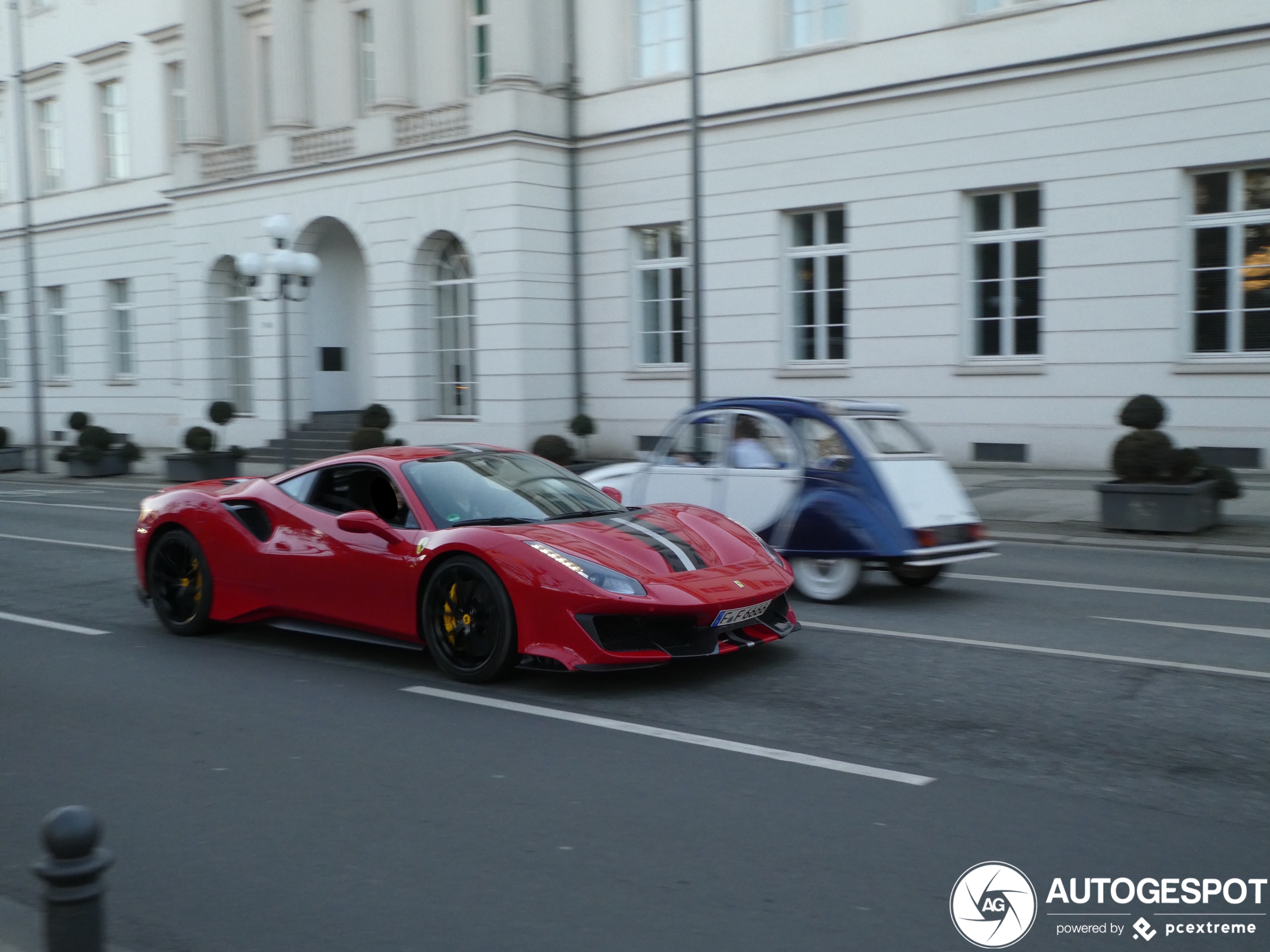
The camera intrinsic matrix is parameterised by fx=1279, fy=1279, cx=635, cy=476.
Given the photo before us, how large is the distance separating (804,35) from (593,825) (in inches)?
786

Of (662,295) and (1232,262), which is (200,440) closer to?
(662,295)

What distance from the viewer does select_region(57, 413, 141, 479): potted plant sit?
27.0 m

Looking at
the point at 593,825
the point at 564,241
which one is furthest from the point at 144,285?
the point at 593,825

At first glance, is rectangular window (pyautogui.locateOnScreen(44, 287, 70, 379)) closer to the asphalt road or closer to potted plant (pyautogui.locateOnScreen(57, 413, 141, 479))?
potted plant (pyautogui.locateOnScreen(57, 413, 141, 479))

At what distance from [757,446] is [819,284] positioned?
1287 cm

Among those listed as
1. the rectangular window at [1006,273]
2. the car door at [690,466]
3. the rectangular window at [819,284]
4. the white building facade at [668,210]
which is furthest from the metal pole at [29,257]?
the car door at [690,466]

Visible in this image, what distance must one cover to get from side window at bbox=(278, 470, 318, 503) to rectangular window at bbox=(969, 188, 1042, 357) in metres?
14.5

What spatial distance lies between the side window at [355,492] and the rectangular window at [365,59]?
22.4m

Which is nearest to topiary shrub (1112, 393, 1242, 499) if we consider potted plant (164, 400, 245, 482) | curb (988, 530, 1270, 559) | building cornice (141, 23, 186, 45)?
curb (988, 530, 1270, 559)

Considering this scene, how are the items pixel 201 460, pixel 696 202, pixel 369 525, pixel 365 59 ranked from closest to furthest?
pixel 369 525 → pixel 696 202 → pixel 201 460 → pixel 365 59

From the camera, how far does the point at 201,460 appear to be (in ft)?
81.8

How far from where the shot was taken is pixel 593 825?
4.82m

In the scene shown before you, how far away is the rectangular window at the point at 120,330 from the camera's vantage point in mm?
35500

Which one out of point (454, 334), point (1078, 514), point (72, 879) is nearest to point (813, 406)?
point (1078, 514)
